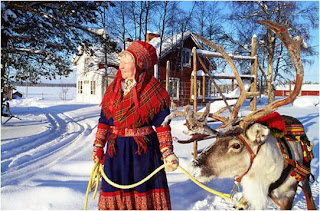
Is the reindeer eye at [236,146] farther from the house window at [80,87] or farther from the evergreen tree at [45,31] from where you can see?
the house window at [80,87]

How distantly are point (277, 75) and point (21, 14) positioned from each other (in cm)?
1670

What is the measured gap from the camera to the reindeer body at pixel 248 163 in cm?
193

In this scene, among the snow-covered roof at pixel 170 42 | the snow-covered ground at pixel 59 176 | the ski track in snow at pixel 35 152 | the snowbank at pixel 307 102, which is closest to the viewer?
the snow-covered ground at pixel 59 176

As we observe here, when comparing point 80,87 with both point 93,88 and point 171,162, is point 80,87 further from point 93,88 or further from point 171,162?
point 171,162

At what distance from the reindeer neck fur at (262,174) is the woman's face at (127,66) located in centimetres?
121

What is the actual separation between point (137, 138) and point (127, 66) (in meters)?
0.60

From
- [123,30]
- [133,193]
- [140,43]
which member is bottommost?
[133,193]

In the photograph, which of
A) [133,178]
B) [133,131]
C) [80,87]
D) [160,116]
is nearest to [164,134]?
[160,116]

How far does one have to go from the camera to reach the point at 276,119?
2.18 metres

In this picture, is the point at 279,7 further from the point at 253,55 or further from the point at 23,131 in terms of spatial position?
the point at 23,131

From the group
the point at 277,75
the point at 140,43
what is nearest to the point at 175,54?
the point at 277,75

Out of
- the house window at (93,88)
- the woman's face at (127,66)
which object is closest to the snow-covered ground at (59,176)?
the woman's face at (127,66)

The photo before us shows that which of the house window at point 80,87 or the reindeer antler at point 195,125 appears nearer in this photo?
the reindeer antler at point 195,125

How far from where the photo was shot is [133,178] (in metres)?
2.03
